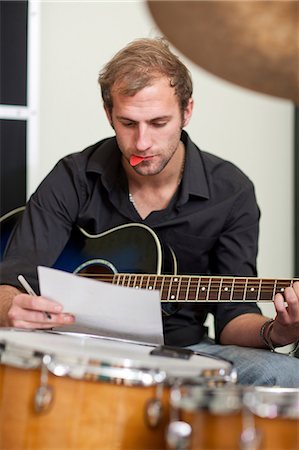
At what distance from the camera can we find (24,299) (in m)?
1.75

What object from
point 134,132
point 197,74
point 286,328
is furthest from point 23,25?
point 286,328

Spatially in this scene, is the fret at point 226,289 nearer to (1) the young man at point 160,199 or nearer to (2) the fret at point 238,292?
(2) the fret at point 238,292

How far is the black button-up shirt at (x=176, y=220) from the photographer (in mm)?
2162

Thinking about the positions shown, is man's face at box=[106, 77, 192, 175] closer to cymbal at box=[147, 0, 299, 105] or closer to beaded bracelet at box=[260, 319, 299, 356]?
beaded bracelet at box=[260, 319, 299, 356]

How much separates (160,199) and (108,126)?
0.73 m

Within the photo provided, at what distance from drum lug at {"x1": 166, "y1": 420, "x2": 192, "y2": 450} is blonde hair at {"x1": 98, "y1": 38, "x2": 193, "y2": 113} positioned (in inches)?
39.9

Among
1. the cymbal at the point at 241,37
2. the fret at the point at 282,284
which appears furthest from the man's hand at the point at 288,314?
the cymbal at the point at 241,37

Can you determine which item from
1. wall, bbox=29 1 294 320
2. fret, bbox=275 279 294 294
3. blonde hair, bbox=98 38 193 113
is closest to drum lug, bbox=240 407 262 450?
fret, bbox=275 279 294 294

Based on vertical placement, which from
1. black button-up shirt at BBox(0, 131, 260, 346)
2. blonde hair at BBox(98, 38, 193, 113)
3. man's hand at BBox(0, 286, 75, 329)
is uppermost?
blonde hair at BBox(98, 38, 193, 113)

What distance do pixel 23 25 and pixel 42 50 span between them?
0.36 ft

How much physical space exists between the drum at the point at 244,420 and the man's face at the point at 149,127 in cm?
90

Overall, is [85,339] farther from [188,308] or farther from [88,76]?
[88,76]

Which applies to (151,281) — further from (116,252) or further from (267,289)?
(267,289)

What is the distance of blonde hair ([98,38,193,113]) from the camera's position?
2086 millimetres
